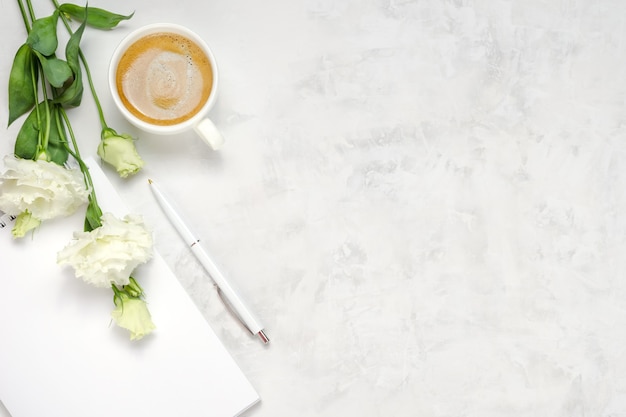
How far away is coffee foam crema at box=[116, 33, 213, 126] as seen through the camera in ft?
2.15

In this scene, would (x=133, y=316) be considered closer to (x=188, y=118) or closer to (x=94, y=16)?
(x=188, y=118)

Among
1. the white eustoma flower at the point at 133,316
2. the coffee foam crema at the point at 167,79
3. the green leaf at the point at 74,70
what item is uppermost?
the green leaf at the point at 74,70

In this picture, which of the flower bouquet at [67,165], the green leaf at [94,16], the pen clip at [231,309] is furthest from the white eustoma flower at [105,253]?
the green leaf at [94,16]

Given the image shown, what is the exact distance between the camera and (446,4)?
0.73 m

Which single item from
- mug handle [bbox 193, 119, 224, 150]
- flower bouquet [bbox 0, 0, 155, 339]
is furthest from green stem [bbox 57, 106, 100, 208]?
mug handle [bbox 193, 119, 224, 150]

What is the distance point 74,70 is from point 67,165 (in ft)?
0.30

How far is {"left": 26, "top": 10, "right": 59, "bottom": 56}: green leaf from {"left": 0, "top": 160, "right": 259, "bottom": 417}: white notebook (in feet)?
0.40

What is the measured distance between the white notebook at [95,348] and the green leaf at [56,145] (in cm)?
3

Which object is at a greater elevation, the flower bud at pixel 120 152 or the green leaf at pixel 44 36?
the green leaf at pixel 44 36

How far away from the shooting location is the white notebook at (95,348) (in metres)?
0.65

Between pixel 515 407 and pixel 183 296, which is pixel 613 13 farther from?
pixel 183 296

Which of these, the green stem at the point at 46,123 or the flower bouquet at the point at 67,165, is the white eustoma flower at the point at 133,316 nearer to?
the flower bouquet at the point at 67,165

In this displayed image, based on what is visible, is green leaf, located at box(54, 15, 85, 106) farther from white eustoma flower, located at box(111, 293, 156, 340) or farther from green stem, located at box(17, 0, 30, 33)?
white eustoma flower, located at box(111, 293, 156, 340)

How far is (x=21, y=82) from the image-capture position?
0.65 m
